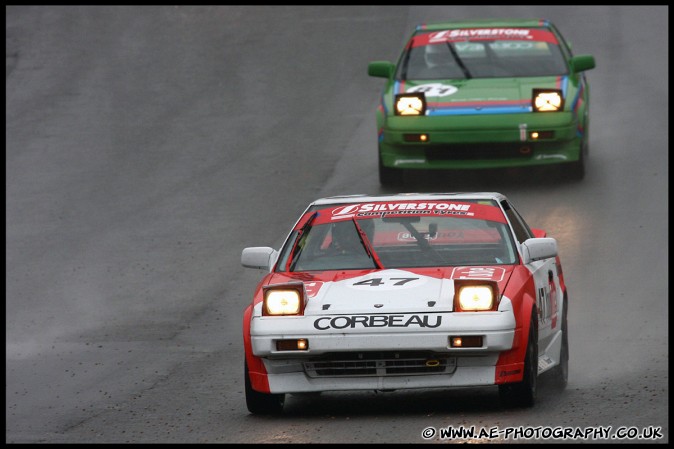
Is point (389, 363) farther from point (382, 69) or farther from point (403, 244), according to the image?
point (382, 69)

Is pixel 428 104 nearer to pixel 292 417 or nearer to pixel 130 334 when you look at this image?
pixel 130 334

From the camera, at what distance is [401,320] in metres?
7.80

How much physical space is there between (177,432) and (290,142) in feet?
32.0

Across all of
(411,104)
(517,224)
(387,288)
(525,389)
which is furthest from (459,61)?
(525,389)

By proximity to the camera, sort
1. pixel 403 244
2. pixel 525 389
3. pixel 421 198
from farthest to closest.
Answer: pixel 421 198 < pixel 403 244 < pixel 525 389

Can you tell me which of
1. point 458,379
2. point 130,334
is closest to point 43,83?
point 130,334

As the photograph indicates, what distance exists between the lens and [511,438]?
7.05 meters

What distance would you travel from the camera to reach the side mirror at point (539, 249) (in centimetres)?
859

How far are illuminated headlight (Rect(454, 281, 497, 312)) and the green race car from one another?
6.77m

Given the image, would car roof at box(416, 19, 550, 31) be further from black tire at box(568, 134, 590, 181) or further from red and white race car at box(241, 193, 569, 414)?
red and white race car at box(241, 193, 569, 414)

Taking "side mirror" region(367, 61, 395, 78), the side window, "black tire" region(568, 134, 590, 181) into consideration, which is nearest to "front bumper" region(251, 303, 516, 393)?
the side window

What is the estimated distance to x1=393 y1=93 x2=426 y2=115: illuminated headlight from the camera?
48.5ft

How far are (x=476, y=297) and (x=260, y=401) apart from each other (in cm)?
131

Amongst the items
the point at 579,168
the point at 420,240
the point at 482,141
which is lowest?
the point at 579,168
